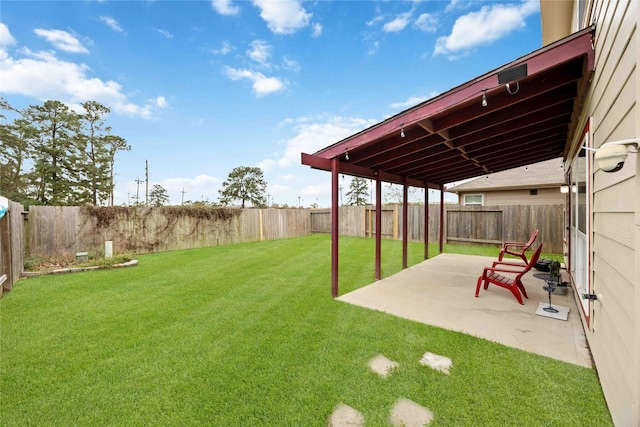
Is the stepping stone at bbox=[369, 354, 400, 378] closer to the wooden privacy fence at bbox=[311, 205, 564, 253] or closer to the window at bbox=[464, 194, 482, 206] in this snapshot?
the wooden privacy fence at bbox=[311, 205, 564, 253]

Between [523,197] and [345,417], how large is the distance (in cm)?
1304

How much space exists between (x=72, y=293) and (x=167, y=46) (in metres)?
7.83

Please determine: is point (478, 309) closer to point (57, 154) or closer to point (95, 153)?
point (57, 154)

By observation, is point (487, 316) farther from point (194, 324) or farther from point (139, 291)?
point (139, 291)

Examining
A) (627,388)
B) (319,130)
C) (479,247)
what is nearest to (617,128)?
(627,388)

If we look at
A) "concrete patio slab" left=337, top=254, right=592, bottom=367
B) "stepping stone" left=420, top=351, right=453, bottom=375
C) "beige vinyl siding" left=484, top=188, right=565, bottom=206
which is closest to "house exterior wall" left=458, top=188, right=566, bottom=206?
"beige vinyl siding" left=484, top=188, right=565, bottom=206

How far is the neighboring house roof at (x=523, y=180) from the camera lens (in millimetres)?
10500

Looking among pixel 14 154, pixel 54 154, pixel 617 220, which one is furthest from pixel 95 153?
pixel 617 220

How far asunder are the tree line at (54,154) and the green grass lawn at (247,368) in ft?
40.4

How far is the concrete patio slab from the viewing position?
264 cm

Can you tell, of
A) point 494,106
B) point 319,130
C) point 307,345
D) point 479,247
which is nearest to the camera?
point 307,345

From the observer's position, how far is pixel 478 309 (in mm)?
3518

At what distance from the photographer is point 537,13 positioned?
6.52 meters

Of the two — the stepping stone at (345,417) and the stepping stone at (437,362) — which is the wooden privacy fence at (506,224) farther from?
the stepping stone at (345,417)
